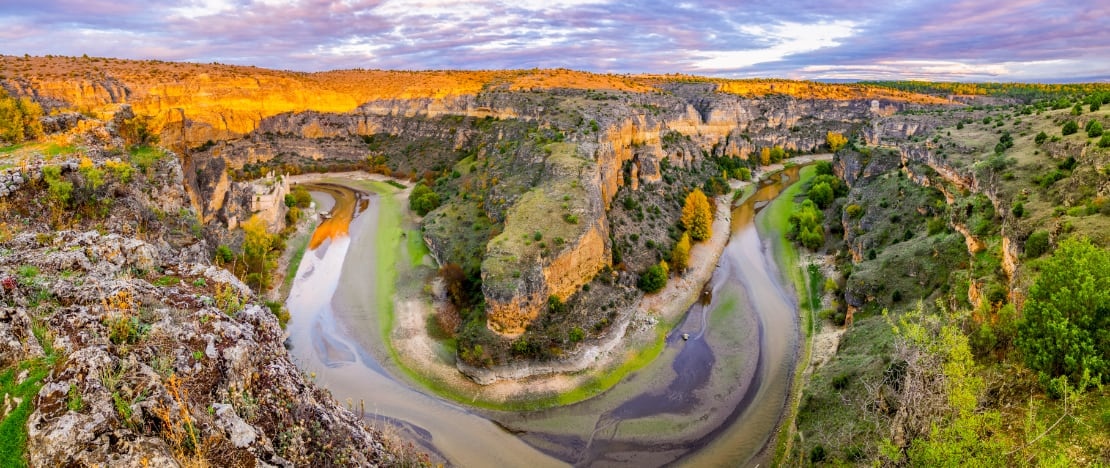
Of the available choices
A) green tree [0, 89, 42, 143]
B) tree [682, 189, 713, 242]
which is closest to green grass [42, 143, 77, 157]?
green tree [0, 89, 42, 143]

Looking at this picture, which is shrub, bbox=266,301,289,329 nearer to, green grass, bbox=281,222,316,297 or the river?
the river

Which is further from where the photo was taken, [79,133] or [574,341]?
[574,341]

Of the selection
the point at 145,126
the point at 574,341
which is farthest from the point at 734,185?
the point at 145,126

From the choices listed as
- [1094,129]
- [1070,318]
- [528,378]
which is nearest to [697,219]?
[1094,129]

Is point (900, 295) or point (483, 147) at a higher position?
point (483, 147)

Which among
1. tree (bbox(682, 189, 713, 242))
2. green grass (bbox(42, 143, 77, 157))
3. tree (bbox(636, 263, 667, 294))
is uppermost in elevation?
green grass (bbox(42, 143, 77, 157))

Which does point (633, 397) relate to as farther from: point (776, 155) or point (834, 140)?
point (834, 140)

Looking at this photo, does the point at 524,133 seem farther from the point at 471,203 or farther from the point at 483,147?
the point at 471,203
